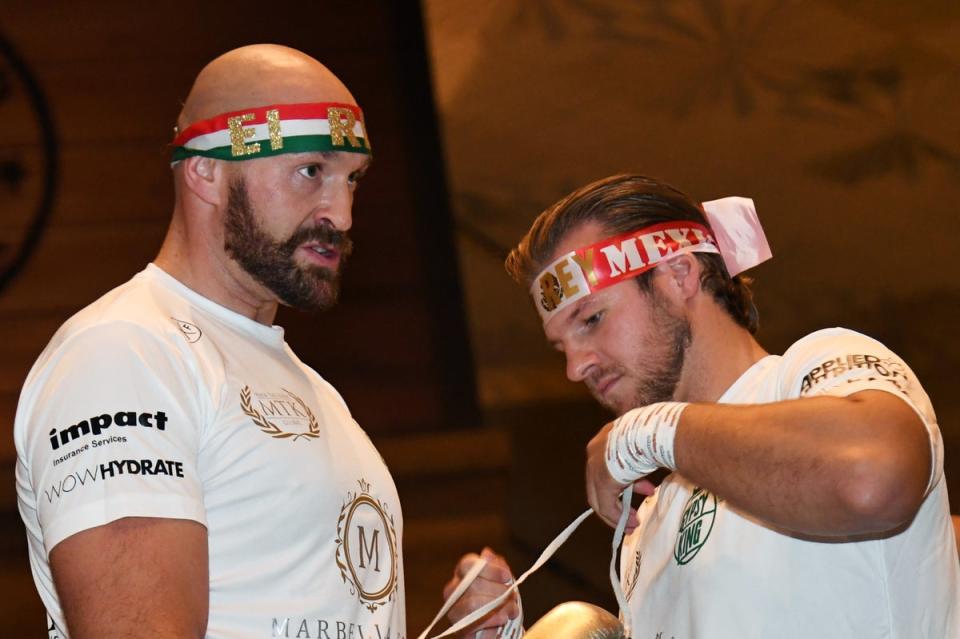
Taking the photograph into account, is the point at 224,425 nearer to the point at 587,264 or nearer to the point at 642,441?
the point at 642,441

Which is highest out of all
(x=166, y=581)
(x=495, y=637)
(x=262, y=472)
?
(x=262, y=472)

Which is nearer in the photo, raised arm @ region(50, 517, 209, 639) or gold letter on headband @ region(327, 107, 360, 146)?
raised arm @ region(50, 517, 209, 639)

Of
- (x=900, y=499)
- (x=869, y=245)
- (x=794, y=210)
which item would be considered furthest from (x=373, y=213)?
(x=900, y=499)

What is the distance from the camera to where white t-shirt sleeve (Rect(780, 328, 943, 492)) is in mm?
1633

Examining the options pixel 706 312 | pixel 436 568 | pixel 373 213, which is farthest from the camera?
pixel 373 213

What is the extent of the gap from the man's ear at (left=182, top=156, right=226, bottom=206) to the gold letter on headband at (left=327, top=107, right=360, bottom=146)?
7.4 inches

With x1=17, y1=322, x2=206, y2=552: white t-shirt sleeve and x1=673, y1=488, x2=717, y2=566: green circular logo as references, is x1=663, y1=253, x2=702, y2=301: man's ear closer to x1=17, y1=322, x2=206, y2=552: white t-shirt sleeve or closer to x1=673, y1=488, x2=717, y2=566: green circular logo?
x1=673, y1=488, x2=717, y2=566: green circular logo

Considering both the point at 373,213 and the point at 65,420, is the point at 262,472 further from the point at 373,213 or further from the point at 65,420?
the point at 373,213

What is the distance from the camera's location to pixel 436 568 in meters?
3.99

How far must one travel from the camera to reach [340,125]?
2.05 metres

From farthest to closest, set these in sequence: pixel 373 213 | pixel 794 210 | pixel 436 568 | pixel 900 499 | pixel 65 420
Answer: pixel 794 210 → pixel 373 213 → pixel 436 568 → pixel 65 420 → pixel 900 499

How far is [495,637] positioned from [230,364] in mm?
707

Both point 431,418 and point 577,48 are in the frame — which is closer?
point 431,418

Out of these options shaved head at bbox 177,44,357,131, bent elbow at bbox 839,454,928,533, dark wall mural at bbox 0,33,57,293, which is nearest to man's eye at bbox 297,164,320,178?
shaved head at bbox 177,44,357,131
